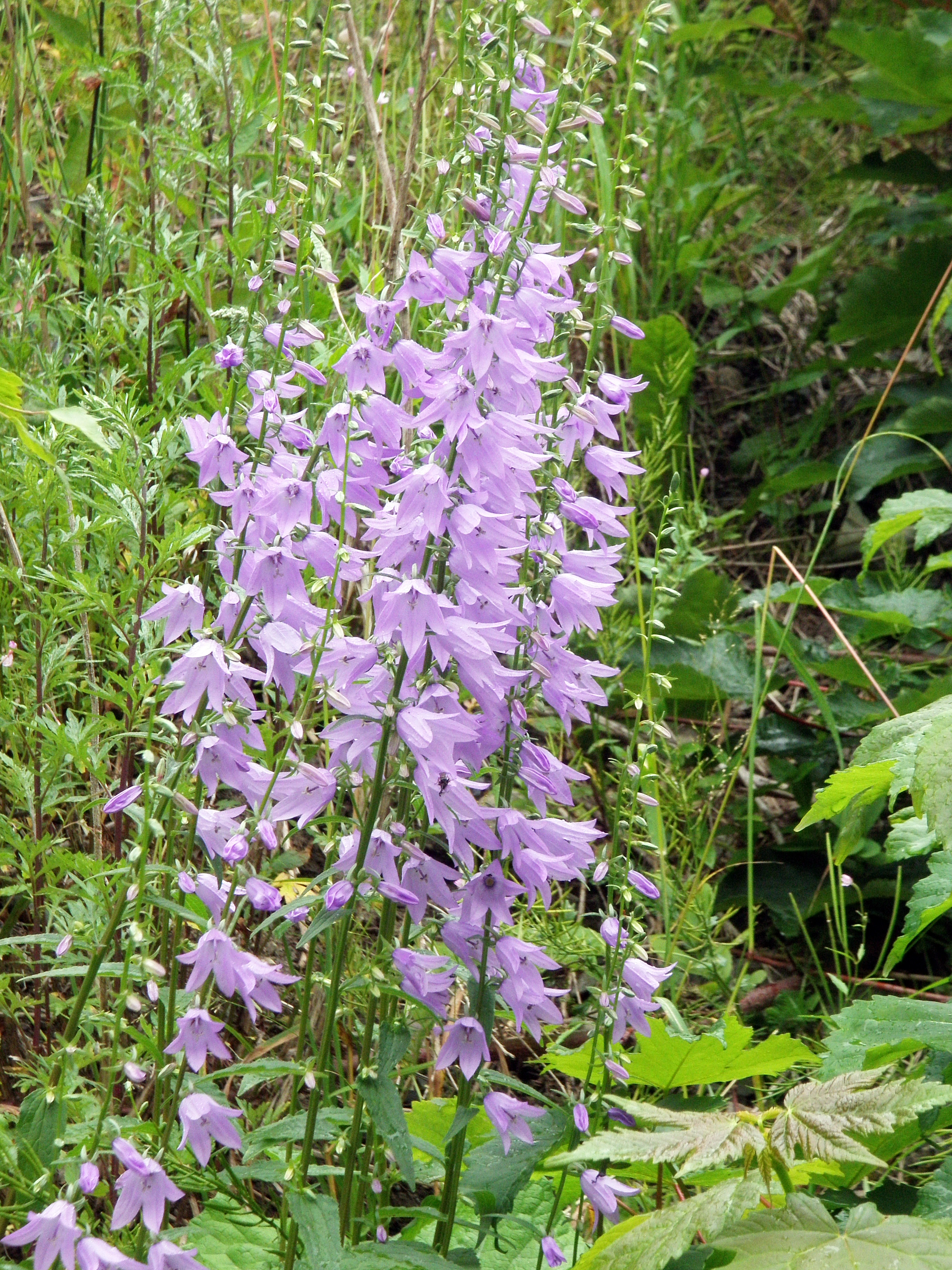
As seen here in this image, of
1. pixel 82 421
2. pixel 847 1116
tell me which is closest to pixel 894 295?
pixel 847 1116

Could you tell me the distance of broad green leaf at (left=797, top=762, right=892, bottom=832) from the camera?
1544 millimetres

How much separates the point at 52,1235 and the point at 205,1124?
213 millimetres

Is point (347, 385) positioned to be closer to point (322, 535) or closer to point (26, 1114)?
point (322, 535)

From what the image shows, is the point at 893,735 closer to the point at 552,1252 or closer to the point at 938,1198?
the point at 938,1198

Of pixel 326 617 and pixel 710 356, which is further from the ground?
pixel 326 617

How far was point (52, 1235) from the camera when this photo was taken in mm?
1157

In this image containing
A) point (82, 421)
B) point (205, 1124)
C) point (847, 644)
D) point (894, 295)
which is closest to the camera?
point (82, 421)

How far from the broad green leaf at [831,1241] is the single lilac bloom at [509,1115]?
11.1 inches

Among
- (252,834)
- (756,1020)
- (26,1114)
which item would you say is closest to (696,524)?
(756,1020)

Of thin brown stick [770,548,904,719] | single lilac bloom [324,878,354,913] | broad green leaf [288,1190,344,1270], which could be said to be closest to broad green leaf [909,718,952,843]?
single lilac bloom [324,878,354,913]

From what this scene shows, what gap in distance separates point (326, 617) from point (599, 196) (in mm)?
1808

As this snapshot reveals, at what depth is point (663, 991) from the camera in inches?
94.6

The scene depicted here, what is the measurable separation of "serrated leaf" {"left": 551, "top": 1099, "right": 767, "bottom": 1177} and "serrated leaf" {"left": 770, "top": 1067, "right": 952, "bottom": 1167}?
40 millimetres

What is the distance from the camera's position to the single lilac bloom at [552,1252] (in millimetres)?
1473
